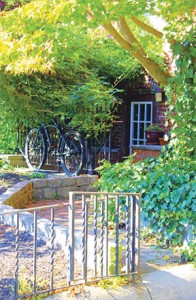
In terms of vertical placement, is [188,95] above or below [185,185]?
above

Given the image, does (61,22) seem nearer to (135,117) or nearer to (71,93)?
(71,93)

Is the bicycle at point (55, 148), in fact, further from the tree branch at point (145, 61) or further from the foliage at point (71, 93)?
the tree branch at point (145, 61)

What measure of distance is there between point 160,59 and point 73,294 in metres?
6.11

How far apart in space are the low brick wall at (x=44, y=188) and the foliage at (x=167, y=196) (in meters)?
1.73

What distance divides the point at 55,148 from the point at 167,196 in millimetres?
4803

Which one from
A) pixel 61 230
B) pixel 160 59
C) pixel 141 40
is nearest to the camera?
pixel 61 230

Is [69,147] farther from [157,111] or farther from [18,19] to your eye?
[18,19]

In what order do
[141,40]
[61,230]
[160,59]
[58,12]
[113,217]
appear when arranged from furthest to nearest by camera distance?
[160,59]
[141,40]
[113,217]
[61,230]
[58,12]

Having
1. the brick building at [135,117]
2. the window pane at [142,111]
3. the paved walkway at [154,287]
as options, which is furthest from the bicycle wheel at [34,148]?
the paved walkway at [154,287]

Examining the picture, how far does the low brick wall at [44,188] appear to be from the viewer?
20.4 feet

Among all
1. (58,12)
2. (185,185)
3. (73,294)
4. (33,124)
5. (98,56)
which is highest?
(98,56)

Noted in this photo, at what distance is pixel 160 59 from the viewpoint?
8297 mm

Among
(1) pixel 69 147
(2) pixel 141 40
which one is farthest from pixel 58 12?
(1) pixel 69 147

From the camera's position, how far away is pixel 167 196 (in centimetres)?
435
